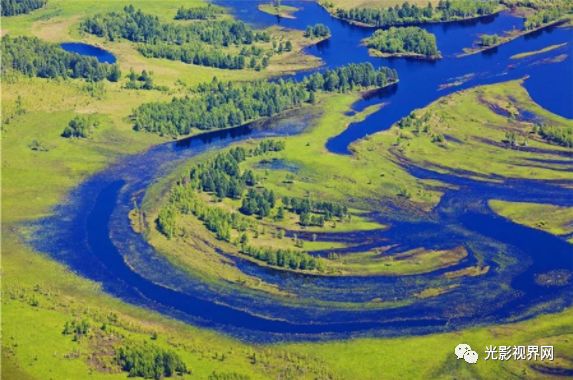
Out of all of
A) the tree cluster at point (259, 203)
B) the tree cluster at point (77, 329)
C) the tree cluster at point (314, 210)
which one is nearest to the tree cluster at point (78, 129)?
the tree cluster at point (259, 203)

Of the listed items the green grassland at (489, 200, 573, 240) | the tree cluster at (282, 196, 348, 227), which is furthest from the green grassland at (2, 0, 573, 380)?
the tree cluster at (282, 196, 348, 227)

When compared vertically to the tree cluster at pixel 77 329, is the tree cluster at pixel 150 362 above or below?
above

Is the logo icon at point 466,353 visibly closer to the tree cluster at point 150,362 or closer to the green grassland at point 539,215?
the tree cluster at point 150,362

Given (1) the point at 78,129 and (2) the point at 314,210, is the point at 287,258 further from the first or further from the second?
(1) the point at 78,129

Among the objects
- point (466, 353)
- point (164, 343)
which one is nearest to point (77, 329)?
point (164, 343)

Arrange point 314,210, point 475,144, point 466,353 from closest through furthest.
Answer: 1. point 466,353
2. point 314,210
3. point 475,144

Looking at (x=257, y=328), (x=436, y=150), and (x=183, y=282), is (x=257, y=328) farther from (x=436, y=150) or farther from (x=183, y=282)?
(x=436, y=150)

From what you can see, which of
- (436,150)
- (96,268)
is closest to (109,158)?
Result: (96,268)
